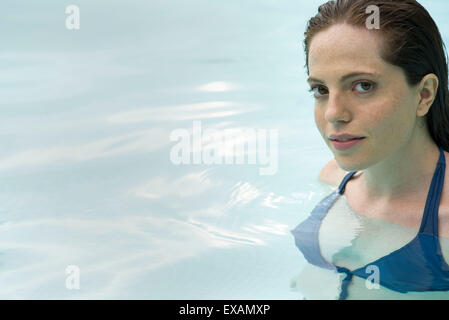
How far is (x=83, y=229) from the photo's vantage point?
10.5 feet

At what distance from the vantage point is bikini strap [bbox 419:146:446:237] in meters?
2.36

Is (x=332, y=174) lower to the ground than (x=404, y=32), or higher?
lower

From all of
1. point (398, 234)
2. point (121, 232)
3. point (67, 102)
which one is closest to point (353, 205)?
point (398, 234)

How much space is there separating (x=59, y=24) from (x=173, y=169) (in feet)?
12.6

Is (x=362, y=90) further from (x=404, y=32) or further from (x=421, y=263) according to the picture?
(x=421, y=263)

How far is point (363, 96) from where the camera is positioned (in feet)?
7.13

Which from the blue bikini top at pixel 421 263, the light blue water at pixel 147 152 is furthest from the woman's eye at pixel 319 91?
the light blue water at pixel 147 152

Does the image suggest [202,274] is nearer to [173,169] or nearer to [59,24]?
[173,169]

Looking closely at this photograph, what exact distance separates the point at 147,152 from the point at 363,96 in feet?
7.40

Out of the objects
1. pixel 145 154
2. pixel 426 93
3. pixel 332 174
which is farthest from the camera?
pixel 145 154

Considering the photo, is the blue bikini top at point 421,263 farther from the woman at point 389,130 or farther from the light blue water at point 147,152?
the light blue water at point 147,152

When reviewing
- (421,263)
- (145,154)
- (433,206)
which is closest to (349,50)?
(433,206)

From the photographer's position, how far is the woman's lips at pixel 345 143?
2228 mm

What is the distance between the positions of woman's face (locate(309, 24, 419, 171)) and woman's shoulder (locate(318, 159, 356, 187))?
104 cm
